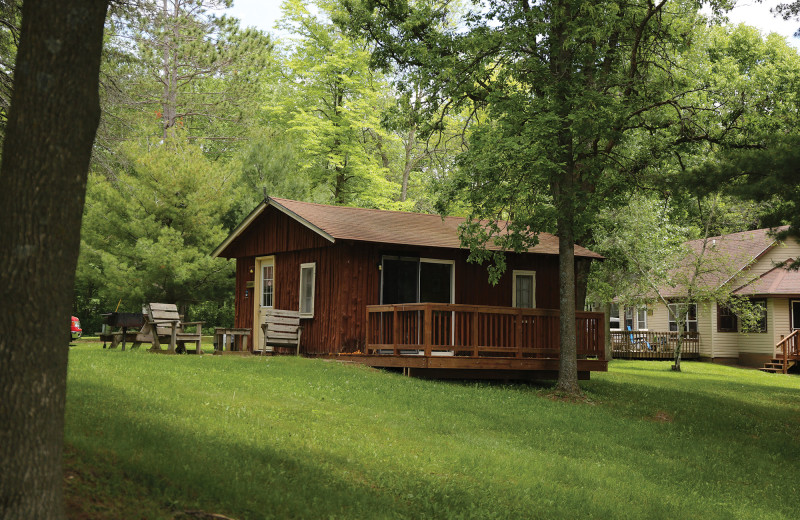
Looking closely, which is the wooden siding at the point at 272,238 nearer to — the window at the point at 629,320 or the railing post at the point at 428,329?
the railing post at the point at 428,329

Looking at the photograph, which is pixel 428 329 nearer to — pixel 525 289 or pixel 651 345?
pixel 525 289

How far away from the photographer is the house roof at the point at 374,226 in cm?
1752

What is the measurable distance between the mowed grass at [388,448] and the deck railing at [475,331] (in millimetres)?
967

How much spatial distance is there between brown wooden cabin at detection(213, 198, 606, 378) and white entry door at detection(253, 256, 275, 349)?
1.2 inches

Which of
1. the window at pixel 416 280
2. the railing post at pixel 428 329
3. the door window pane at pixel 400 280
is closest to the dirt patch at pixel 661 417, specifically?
the railing post at pixel 428 329

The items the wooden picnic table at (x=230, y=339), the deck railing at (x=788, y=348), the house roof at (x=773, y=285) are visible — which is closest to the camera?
the wooden picnic table at (x=230, y=339)

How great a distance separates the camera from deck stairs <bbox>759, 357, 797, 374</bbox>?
29188 millimetres

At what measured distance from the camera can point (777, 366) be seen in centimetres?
2980

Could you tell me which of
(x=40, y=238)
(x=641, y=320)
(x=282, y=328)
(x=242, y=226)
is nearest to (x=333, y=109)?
(x=242, y=226)

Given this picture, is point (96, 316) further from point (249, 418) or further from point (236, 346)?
point (249, 418)

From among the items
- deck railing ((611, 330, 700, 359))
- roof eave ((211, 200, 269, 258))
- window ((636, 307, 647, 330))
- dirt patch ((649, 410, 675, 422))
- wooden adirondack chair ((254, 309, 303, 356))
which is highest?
roof eave ((211, 200, 269, 258))

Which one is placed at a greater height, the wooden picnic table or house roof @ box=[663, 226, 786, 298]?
house roof @ box=[663, 226, 786, 298]

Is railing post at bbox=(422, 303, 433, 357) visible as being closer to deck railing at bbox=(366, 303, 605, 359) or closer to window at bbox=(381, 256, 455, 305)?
deck railing at bbox=(366, 303, 605, 359)

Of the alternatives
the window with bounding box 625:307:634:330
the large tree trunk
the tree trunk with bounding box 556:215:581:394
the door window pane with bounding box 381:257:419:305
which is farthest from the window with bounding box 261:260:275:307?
the window with bounding box 625:307:634:330
